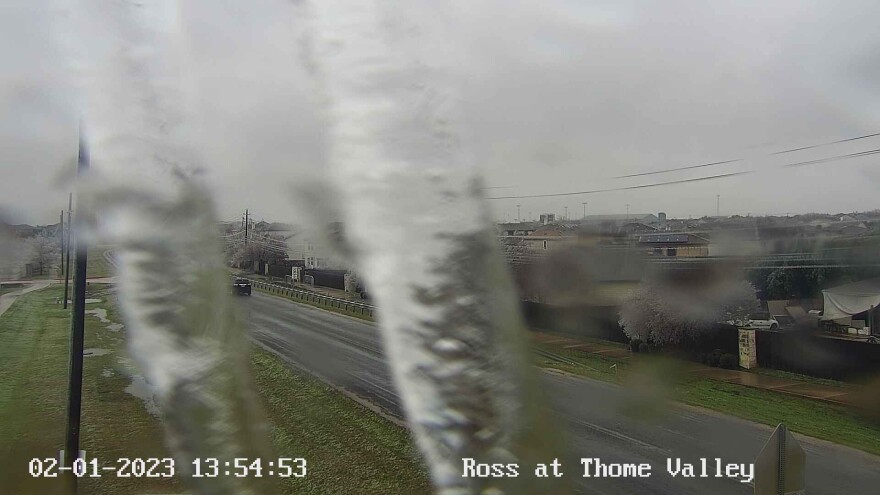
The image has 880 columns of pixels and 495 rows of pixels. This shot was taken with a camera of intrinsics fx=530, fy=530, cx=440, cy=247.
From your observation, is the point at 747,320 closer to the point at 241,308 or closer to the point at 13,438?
the point at 241,308

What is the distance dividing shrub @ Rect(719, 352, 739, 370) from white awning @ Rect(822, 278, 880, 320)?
556 millimetres

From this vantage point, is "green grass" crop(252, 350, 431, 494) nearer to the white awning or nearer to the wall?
the wall

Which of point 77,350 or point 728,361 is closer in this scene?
point 77,350

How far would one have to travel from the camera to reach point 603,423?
6.19 feet

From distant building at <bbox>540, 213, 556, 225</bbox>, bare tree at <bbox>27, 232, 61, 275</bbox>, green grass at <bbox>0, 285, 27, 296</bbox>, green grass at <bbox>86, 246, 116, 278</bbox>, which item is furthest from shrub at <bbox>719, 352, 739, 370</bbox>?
green grass at <bbox>0, 285, 27, 296</bbox>

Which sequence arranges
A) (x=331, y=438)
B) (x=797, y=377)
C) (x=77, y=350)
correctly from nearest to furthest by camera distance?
1. (x=77, y=350)
2. (x=331, y=438)
3. (x=797, y=377)

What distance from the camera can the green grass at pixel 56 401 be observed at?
1486mm

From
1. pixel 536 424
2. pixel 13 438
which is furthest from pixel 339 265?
pixel 13 438

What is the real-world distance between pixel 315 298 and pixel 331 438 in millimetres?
897

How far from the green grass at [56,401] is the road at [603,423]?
0.44m

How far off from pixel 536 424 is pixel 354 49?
2.74ft

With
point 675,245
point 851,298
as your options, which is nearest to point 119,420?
point 675,245

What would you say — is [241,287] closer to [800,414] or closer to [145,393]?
[145,393]

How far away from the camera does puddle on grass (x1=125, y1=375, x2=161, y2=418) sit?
55.6 inches
